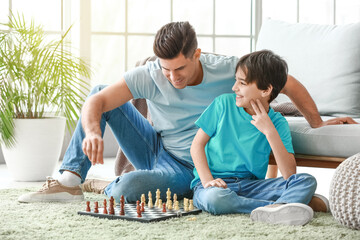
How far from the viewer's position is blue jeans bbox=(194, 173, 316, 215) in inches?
88.1

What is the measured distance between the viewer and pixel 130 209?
7.53ft

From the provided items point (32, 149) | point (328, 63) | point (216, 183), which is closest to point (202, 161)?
point (216, 183)

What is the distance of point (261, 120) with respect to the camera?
2.33 m

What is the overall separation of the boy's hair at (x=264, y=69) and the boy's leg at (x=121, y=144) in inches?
22.3

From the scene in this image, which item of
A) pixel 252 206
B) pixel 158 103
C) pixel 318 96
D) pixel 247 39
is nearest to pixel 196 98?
pixel 158 103

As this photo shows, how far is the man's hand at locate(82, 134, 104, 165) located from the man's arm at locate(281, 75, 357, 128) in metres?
0.91

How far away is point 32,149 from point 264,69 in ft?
5.66

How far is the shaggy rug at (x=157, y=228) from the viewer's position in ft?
6.34

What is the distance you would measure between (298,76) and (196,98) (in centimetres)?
95

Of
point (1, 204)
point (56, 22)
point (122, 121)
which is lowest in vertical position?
point (1, 204)

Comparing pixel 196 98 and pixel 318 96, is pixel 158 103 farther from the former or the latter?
pixel 318 96

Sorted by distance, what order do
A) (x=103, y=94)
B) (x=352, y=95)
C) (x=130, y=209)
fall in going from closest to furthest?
(x=130, y=209), (x=103, y=94), (x=352, y=95)

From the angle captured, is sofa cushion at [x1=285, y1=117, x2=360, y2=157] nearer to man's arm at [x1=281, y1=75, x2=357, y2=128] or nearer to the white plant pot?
man's arm at [x1=281, y1=75, x2=357, y2=128]

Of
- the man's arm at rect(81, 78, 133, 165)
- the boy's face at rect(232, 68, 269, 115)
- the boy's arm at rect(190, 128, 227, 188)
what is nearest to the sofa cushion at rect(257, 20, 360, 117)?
the boy's face at rect(232, 68, 269, 115)
